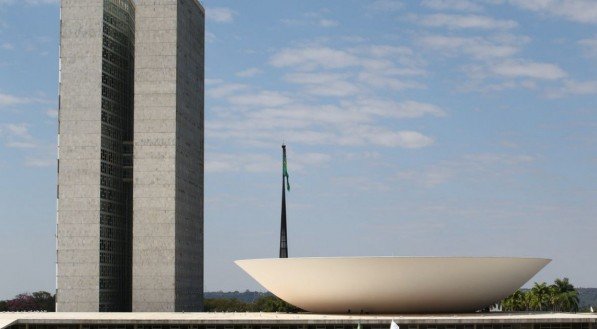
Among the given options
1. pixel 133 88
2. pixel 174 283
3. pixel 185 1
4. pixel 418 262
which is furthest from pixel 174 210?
pixel 418 262

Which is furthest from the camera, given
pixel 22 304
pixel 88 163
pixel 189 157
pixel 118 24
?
pixel 22 304

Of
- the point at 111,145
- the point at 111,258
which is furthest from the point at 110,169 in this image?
the point at 111,258

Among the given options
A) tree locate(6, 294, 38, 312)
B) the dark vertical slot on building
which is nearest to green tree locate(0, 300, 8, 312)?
tree locate(6, 294, 38, 312)

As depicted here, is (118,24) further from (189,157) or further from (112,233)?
(112,233)

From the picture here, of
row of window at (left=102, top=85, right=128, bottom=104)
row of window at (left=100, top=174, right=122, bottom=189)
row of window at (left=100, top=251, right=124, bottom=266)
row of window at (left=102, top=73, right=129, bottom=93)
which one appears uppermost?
row of window at (left=102, top=73, right=129, bottom=93)

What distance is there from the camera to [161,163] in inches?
4102

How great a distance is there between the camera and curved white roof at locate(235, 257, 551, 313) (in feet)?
265

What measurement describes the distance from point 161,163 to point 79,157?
8339 millimetres

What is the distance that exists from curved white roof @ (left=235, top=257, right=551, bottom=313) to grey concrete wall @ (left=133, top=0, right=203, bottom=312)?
19.0m

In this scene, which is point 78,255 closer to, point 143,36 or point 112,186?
point 112,186

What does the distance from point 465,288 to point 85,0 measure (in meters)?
49.9

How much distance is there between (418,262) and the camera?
80188 mm

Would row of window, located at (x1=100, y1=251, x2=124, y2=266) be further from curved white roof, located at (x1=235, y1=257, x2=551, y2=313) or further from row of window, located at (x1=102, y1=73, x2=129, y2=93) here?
curved white roof, located at (x1=235, y1=257, x2=551, y2=313)

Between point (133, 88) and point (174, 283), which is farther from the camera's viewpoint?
point (133, 88)
